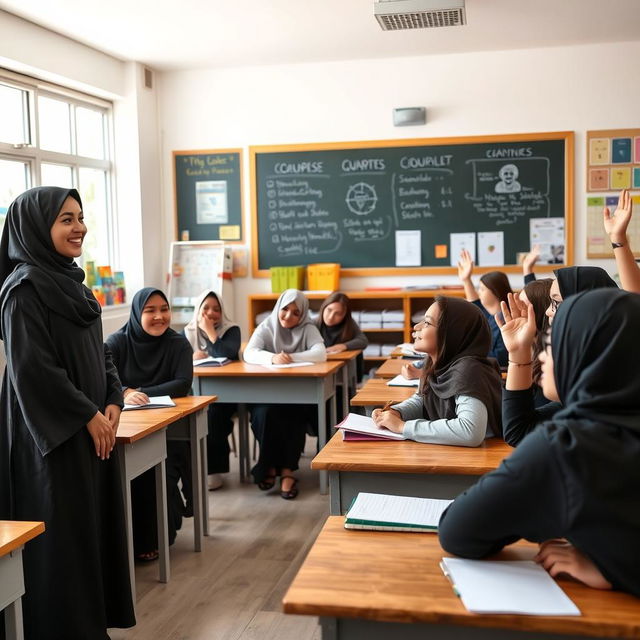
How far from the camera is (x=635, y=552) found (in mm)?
1294

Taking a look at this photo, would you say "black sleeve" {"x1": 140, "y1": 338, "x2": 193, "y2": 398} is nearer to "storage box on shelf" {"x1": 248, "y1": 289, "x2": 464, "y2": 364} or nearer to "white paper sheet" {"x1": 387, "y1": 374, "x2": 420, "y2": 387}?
"white paper sheet" {"x1": 387, "y1": 374, "x2": 420, "y2": 387}

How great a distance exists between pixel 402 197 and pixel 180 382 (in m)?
3.46

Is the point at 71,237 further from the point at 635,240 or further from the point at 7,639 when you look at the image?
the point at 635,240

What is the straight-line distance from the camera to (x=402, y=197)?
22.0 ft

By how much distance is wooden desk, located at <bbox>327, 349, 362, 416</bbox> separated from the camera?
518 centimetres

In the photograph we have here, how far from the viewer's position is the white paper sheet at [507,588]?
127cm

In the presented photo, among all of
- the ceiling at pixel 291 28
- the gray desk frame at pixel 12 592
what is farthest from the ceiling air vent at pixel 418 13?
the gray desk frame at pixel 12 592

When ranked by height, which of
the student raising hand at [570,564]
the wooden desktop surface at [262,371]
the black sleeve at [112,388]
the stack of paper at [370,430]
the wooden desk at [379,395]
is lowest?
the wooden desktop surface at [262,371]

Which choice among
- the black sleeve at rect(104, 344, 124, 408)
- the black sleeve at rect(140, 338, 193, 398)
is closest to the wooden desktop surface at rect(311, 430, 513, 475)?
the black sleeve at rect(104, 344, 124, 408)

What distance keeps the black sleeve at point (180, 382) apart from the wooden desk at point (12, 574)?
75.3 inches

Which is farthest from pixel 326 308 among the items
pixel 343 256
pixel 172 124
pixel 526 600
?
pixel 526 600

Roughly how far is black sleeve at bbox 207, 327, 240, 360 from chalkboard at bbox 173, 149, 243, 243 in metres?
2.09

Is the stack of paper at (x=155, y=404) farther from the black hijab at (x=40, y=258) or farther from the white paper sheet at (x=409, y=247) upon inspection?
the white paper sheet at (x=409, y=247)

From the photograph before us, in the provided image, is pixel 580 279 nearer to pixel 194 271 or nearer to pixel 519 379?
pixel 519 379
